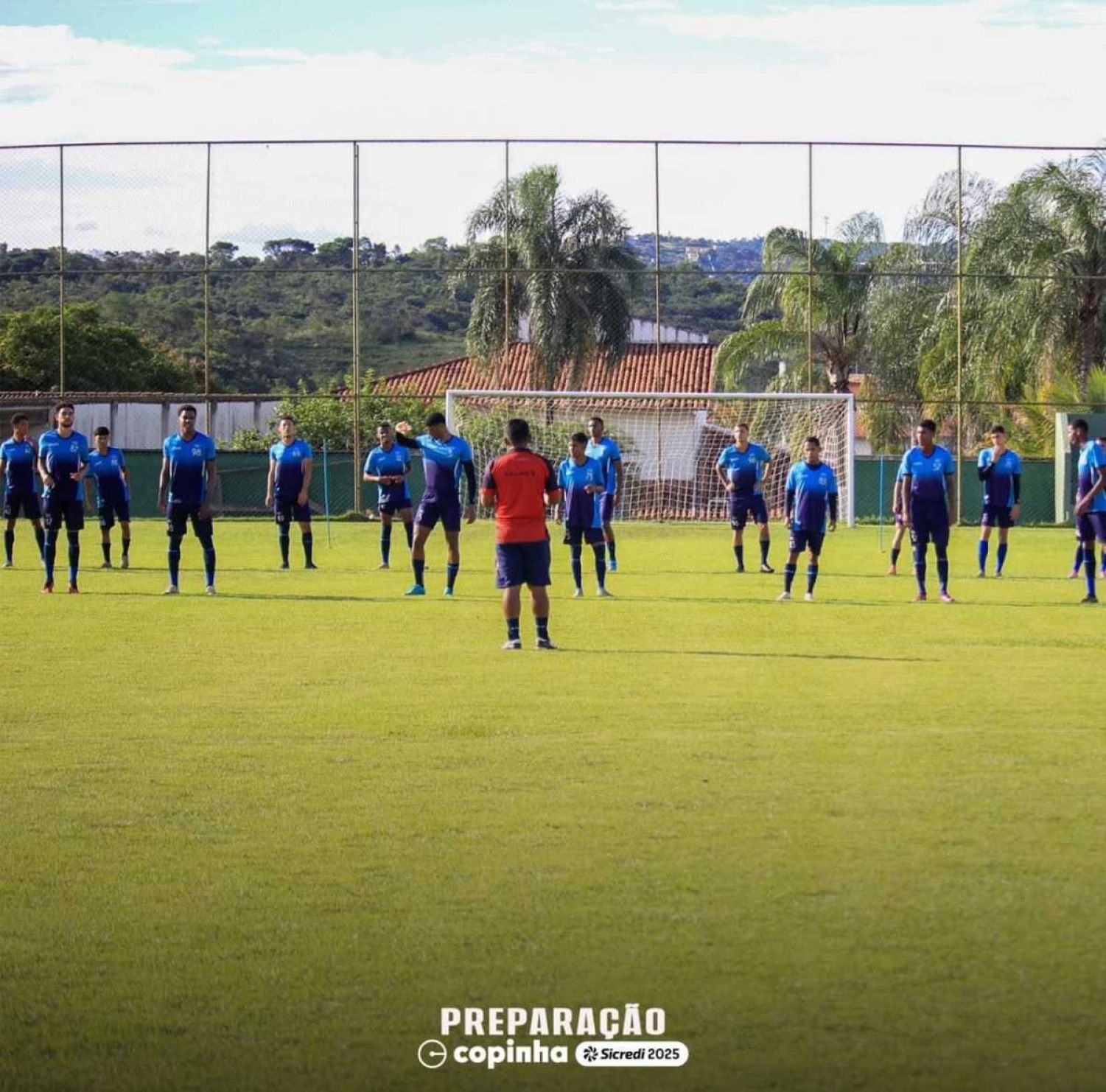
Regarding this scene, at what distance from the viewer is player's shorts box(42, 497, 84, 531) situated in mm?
21484

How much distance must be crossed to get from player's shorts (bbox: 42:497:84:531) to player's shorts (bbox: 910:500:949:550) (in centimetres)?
951

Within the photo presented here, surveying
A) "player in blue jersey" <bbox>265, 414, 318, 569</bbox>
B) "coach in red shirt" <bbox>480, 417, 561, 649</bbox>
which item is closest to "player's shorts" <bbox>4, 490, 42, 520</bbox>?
"player in blue jersey" <bbox>265, 414, 318, 569</bbox>

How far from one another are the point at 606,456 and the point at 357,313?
63.7 ft

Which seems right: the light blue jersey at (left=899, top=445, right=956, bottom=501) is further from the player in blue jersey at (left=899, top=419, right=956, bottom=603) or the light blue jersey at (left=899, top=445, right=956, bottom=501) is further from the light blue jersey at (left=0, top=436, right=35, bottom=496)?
the light blue jersey at (left=0, top=436, right=35, bottom=496)

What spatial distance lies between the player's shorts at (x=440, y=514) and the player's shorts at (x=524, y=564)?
16.8 feet

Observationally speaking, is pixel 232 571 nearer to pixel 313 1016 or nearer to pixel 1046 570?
pixel 1046 570

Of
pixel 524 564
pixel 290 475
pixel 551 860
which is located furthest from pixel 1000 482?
pixel 551 860

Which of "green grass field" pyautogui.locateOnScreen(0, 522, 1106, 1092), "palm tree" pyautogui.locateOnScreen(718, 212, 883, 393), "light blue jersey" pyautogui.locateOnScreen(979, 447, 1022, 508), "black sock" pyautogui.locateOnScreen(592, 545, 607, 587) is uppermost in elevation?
"palm tree" pyautogui.locateOnScreen(718, 212, 883, 393)

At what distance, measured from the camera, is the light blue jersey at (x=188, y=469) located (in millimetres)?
20844

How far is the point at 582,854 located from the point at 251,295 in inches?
1761

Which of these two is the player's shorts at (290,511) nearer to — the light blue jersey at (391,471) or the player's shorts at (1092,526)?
the light blue jersey at (391,471)

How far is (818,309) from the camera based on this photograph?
52.9 meters

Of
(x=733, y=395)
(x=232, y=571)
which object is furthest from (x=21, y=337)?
(x=232, y=571)

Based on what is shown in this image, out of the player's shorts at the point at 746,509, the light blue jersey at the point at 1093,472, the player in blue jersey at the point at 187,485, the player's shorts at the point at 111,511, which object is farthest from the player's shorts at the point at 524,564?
the player's shorts at the point at 111,511
